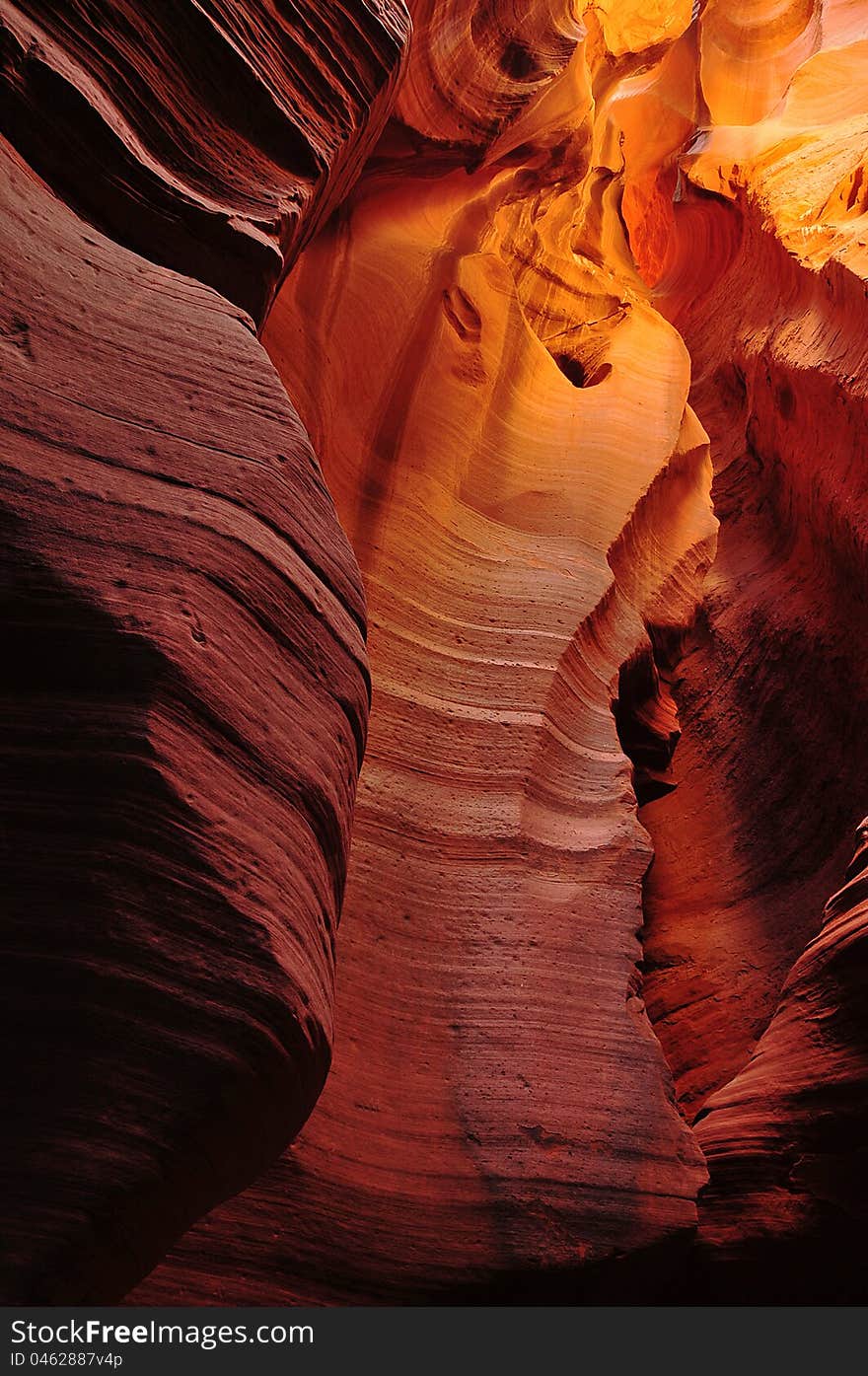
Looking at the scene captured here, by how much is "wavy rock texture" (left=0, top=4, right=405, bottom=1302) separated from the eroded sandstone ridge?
10 mm

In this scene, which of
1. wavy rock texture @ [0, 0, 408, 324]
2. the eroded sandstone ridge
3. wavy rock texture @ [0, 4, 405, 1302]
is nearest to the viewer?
wavy rock texture @ [0, 4, 405, 1302]

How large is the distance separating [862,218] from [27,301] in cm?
573

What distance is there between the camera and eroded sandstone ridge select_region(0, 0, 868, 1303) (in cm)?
240

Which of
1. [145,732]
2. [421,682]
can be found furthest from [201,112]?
[145,732]

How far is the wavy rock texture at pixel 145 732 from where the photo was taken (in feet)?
7.50

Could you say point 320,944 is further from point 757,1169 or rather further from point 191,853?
point 757,1169

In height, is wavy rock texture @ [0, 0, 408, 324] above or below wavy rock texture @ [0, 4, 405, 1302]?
above

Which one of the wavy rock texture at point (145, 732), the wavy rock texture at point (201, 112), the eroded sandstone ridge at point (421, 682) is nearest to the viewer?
the wavy rock texture at point (145, 732)

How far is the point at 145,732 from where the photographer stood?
237cm

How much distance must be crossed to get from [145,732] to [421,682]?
2.55 meters

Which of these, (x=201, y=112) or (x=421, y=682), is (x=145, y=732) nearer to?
(x=201, y=112)

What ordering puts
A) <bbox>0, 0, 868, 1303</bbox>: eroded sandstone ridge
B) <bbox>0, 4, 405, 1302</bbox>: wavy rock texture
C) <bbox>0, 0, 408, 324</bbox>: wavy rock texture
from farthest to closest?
<bbox>0, 0, 408, 324</bbox>: wavy rock texture
<bbox>0, 0, 868, 1303</bbox>: eroded sandstone ridge
<bbox>0, 4, 405, 1302</bbox>: wavy rock texture

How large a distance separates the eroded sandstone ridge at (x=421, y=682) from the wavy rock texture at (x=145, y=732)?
10 millimetres

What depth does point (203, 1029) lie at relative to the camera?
2.36m
